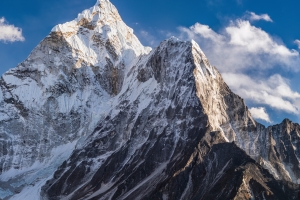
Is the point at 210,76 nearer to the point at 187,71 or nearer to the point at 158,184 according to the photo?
the point at 187,71

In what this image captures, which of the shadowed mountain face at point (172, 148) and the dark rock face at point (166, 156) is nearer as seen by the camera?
the dark rock face at point (166, 156)

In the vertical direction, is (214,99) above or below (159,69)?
below

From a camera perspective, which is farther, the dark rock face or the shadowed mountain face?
the shadowed mountain face

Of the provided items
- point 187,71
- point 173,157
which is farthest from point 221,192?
point 187,71

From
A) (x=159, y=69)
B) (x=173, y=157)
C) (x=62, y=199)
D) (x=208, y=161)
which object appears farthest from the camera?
(x=159, y=69)

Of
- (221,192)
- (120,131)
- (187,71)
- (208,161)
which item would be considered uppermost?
(187,71)

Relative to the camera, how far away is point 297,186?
12694 centimetres

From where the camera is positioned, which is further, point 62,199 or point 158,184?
point 62,199

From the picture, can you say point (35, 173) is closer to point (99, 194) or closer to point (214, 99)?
point (99, 194)

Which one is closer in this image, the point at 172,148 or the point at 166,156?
the point at 166,156

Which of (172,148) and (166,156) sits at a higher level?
(172,148)

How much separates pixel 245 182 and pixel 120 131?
2973 inches

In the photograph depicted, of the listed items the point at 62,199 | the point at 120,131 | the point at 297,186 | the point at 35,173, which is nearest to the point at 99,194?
the point at 62,199

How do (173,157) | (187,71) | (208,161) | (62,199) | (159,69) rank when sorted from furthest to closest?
(159,69)
(187,71)
(62,199)
(173,157)
(208,161)
